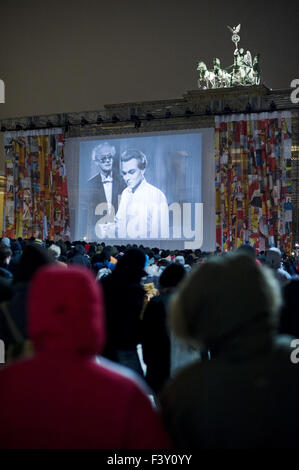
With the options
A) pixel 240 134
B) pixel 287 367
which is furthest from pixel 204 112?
pixel 287 367

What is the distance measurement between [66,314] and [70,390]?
20 cm

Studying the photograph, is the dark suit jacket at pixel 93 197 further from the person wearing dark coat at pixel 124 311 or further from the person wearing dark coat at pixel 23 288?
the person wearing dark coat at pixel 23 288

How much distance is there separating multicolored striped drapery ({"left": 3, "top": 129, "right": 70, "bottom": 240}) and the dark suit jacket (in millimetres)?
1150

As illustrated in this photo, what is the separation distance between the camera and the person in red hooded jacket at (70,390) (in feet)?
5.06

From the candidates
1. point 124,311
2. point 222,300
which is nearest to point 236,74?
point 124,311

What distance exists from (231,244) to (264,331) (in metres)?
19.3

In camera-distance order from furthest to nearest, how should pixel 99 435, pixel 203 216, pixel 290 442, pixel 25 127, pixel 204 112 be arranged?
pixel 25 127, pixel 203 216, pixel 204 112, pixel 290 442, pixel 99 435

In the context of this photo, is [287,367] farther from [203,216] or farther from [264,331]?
[203,216]

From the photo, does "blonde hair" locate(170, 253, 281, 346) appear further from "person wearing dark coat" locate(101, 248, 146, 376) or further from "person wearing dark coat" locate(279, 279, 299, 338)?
"person wearing dark coat" locate(101, 248, 146, 376)

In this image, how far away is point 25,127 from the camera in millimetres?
23922

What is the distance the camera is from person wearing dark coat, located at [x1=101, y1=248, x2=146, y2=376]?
171 inches

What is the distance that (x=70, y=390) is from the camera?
1.55 m

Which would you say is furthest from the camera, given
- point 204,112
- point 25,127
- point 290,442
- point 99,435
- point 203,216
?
point 25,127

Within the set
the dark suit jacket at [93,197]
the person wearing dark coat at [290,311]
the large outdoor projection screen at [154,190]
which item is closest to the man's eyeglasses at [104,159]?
the large outdoor projection screen at [154,190]
